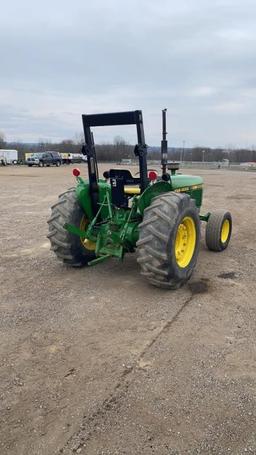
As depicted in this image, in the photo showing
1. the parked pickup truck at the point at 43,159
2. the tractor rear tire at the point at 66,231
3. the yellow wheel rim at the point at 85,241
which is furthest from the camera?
the parked pickup truck at the point at 43,159

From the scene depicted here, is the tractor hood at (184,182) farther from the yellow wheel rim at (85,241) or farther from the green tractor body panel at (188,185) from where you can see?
the yellow wheel rim at (85,241)

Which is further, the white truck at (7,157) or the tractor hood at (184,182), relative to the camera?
the white truck at (7,157)

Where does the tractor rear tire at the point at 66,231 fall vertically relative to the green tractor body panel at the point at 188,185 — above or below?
below

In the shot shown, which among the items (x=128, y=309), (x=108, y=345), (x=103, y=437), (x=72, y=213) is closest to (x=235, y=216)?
(x=72, y=213)

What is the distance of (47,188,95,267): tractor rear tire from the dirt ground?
11.3 inches

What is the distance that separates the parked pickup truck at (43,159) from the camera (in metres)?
49.2

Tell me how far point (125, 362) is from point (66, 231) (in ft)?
9.26

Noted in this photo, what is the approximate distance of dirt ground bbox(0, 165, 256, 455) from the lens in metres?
3.04

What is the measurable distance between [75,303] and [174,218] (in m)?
1.62

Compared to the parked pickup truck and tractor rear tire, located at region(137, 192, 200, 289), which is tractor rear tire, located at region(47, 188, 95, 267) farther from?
the parked pickup truck

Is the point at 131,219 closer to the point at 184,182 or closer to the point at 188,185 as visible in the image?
the point at 184,182

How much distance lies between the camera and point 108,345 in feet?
14.1

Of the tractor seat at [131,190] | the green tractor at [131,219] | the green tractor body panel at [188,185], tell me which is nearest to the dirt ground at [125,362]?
the green tractor at [131,219]

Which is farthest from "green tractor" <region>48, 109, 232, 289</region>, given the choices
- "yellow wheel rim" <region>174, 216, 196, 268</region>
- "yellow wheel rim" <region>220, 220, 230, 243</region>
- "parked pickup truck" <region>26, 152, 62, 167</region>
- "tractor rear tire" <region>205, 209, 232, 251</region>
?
"parked pickup truck" <region>26, 152, 62, 167</region>
